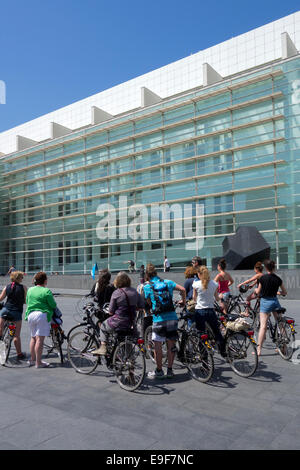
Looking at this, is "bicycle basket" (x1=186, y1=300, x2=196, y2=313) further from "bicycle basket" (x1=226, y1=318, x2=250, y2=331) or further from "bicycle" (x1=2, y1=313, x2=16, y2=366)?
"bicycle" (x1=2, y1=313, x2=16, y2=366)

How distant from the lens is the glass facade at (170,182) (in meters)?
27.1

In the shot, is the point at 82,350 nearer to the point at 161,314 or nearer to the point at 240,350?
the point at 161,314

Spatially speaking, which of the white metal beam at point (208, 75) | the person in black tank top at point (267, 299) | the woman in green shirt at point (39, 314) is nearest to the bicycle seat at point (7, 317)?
the woman in green shirt at point (39, 314)

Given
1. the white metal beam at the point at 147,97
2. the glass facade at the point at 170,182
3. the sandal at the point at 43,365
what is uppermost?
the white metal beam at the point at 147,97

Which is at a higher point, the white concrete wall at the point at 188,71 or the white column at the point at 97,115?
the white concrete wall at the point at 188,71

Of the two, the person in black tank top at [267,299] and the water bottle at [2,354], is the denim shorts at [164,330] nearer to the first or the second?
the person in black tank top at [267,299]

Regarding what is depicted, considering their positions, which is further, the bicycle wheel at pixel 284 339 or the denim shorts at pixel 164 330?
the bicycle wheel at pixel 284 339

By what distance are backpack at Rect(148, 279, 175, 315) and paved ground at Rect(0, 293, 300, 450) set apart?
42.5 inches

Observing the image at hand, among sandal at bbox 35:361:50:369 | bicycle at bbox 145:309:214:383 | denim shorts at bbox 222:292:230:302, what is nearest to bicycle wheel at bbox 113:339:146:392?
bicycle at bbox 145:309:214:383

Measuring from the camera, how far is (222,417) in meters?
4.18

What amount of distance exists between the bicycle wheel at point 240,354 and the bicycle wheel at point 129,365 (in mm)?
1625

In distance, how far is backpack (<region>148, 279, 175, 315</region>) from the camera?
5.66 meters

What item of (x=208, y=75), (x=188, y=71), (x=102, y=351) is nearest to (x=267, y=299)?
(x=102, y=351)

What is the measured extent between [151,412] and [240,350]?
2.15 meters
